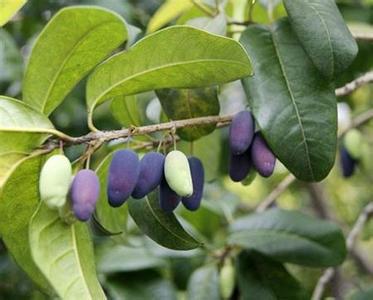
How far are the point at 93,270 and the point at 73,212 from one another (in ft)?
0.34

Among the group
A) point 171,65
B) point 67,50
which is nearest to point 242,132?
point 171,65

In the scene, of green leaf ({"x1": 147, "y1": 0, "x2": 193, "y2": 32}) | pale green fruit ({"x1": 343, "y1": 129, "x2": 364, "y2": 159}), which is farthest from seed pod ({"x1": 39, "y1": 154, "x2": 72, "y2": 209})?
pale green fruit ({"x1": 343, "y1": 129, "x2": 364, "y2": 159})

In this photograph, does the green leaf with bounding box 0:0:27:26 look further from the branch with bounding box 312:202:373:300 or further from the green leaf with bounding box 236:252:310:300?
the branch with bounding box 312:202:373:300

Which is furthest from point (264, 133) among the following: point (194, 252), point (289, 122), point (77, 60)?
point (194, 252)

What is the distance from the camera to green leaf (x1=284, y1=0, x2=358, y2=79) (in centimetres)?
104

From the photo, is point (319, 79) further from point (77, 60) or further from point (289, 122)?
point (77, 60)

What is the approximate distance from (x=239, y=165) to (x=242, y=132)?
0.06 m

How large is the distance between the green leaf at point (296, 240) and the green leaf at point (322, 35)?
475mm

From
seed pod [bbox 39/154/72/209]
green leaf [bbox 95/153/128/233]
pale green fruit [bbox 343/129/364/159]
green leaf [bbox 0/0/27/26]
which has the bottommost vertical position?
pale green fruit [bbox 343/129/364/159]

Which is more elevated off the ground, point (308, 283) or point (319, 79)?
point (319, 79)

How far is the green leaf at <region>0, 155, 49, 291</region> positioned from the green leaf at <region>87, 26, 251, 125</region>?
0.10 metres

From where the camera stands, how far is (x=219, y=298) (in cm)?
152

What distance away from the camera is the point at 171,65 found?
3.32ft

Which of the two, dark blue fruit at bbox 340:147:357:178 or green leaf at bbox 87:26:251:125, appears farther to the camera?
dark blue fruit at bbox 340:147:357:178
